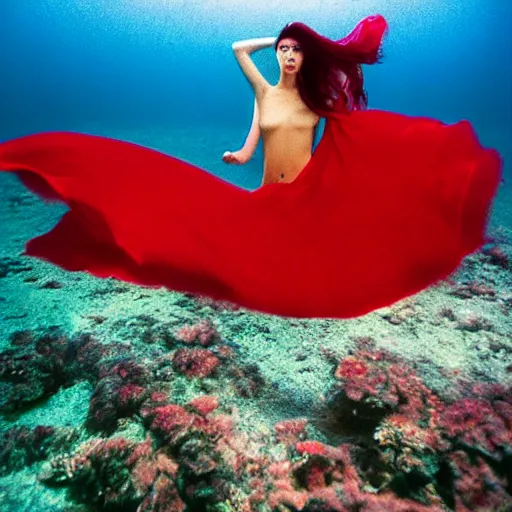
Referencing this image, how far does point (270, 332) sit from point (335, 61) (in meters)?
1.73

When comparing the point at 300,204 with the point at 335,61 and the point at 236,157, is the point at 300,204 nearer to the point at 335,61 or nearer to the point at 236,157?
the point at 236,157

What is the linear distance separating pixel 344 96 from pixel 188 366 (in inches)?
77.1

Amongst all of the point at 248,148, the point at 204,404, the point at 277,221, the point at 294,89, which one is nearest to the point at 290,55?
the point at 294,89

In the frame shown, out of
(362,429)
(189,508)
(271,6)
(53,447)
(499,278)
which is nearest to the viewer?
(189,508)

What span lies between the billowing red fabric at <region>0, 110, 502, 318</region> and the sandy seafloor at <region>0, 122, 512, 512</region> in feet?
0.93

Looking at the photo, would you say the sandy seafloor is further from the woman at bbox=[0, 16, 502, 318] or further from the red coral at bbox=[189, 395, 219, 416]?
the woman at bbox=[0, 16, 502, 318]

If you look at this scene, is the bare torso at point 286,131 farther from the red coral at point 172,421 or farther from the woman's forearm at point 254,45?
the red coral at point 172,421

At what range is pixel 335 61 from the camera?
2246 millimetres

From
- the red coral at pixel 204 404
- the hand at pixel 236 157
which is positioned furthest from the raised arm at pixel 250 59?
the red coral at pixel 204 404

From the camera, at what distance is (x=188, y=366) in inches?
69.8

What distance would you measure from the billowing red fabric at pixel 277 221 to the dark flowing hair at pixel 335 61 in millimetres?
398

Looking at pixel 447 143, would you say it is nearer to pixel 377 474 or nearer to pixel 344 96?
pixel 344 96

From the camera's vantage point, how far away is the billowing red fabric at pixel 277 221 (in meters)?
1.86

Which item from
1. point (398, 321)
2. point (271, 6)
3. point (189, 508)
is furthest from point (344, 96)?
point (271, 6)
